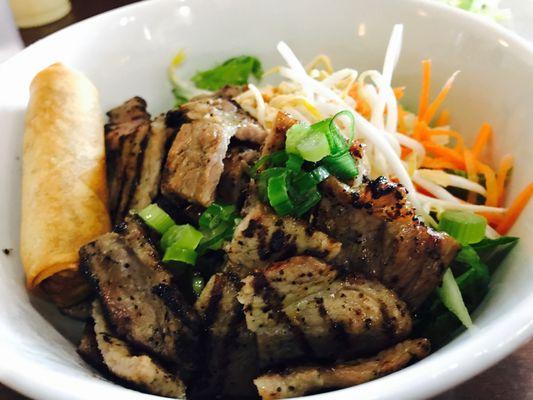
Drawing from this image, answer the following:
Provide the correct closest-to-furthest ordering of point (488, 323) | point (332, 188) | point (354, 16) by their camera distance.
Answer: point (488, 323)
point (332, 188)
point (354, 16)

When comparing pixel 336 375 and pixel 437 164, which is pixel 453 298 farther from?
pixel 437 164

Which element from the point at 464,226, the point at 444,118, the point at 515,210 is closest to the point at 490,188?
the point at 515,210

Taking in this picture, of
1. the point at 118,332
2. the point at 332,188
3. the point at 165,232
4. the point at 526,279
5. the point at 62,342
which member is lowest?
the point at 62,342

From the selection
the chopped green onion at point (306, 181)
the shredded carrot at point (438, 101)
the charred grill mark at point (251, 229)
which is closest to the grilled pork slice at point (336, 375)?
the charred grill mark at point (251, 229)

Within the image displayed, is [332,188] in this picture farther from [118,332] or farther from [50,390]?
[50,390]

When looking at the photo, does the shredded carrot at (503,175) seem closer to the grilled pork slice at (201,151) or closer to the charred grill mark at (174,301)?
the grilled pork slice at (201,151)

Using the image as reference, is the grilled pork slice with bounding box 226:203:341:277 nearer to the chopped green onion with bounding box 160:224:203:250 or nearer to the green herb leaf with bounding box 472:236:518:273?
the chopped green onion with bounding box 160:224:203:250

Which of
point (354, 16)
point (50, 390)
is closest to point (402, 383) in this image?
point (50, 390)

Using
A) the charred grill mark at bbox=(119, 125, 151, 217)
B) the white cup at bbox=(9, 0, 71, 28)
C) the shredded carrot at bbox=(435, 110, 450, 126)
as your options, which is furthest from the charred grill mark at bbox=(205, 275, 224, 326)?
the white cup at bbox=(9, 0, 71, 28)
